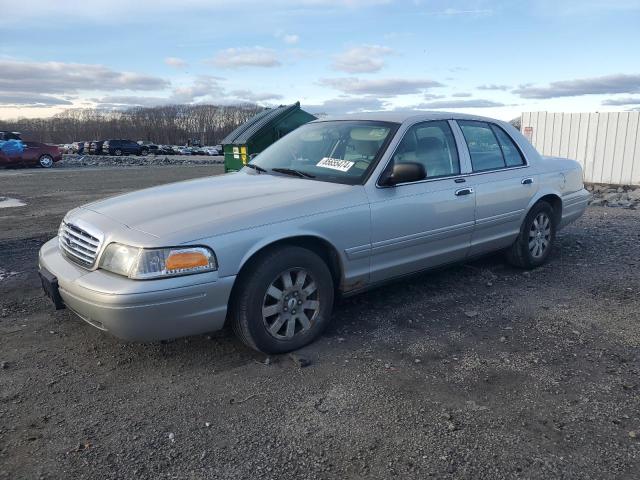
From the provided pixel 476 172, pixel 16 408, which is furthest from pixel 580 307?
pixel 16 408

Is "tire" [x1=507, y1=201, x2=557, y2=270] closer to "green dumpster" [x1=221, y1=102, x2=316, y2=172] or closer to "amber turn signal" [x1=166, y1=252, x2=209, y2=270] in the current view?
"amber turn signal" [x1=166, y1=252, x2=209, y2=270]

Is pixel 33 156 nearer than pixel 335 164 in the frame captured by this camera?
No

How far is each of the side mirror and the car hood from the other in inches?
13.4

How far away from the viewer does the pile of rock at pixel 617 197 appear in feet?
34.3

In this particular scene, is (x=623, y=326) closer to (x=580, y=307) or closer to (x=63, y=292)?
(x=580, y=307)

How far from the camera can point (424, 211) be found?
13.8 ft

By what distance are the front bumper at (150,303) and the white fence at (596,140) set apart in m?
13.4

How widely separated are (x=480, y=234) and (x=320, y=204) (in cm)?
187

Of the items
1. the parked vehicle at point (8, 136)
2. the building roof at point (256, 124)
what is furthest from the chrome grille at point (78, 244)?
the parked vehicle at point (8, 136)

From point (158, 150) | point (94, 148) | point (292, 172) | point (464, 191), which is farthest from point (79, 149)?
point (464, 191)

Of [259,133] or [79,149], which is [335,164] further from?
[79,149]

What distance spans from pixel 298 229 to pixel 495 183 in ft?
7.46

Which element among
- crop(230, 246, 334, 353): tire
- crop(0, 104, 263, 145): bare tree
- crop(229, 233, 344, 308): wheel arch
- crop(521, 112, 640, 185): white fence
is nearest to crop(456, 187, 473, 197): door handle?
crop(229, 233, 344, 308): wheel arch

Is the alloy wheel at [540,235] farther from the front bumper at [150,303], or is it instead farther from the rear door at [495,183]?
the front bumper at [150,303]
